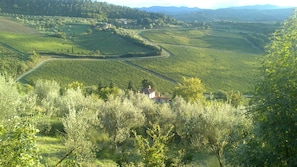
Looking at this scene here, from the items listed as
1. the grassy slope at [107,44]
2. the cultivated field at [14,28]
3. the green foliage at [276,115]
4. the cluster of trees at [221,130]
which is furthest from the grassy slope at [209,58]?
the green foliage at [276,115]

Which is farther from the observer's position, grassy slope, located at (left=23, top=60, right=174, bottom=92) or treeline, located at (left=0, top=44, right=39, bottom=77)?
grassy slope, located at (left=23, top=60, right=174, bottom=92)

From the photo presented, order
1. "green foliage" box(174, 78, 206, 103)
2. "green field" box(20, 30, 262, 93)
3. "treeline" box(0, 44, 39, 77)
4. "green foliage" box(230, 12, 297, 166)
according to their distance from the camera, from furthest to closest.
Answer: "green field" box(20, 30, 262, 93) < "treeline" box(0, 44, 39, 77) < "green foliage" box(174, 78, 206, 103) < "green foliage" box(230, 12, 297, 166)

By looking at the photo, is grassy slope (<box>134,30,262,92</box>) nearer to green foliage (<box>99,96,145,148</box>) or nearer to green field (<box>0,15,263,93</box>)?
green field (<box>0,15,263,93</box>)

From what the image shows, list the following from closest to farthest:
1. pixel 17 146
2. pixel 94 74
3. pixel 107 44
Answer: pixel 17 146 < pixel 94 74 < pixel 107 44

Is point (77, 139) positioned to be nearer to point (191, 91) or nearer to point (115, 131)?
point (115, 131)

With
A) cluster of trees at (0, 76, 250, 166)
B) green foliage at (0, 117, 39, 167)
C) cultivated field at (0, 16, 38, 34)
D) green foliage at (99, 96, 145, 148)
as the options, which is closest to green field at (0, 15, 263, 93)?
cultivated field at (0, 16, 38, 34)

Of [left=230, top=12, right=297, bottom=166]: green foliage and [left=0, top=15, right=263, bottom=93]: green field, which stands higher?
[left=230, top=12, right=297, bottom=166]: green foliage

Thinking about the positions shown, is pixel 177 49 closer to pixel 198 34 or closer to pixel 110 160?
pixel 198 34

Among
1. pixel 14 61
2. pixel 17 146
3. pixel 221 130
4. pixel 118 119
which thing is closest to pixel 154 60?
pixel 14 61

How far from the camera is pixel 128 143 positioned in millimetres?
32906

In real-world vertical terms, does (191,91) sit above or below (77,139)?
below

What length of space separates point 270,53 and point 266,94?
8.27ft

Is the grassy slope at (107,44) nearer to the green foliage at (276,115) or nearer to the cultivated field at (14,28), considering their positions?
the cultivated field at (14,28)

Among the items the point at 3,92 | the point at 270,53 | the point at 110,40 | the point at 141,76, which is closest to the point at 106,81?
the point at 141,76
